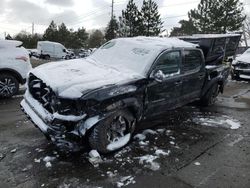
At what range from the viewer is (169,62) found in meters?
5.59

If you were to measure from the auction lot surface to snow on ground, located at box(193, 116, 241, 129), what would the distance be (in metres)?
0.02

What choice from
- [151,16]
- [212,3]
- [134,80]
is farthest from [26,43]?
[134,80]

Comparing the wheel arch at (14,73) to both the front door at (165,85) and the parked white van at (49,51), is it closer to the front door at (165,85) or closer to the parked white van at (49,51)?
the front door at (165,85)

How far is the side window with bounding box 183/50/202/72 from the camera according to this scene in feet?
19.8

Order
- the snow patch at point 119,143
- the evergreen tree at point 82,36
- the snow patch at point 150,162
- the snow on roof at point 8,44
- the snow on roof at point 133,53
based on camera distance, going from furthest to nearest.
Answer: the evergreen tree at point 82,36 < the snow on roof at point 8,44 < the snow on roof at point 133,53 < the snow patch at point 119,143 < the snow patch at point 150,162

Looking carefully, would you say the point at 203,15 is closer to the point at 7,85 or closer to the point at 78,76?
the point at 7,85

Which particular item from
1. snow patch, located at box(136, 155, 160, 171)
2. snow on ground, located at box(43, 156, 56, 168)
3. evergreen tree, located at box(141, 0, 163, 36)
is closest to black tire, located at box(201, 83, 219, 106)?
snow patch, located at box(136, 155, 160, 171)

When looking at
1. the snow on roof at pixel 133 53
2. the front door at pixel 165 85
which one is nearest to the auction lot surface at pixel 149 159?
the front door at pixel 165 85

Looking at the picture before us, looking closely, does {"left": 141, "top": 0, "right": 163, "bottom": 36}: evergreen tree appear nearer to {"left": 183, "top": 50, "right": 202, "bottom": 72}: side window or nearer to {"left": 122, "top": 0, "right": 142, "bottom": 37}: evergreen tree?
{"left": 122, "top": 0, "right": 142, "bottom": 37}: evergreen tree

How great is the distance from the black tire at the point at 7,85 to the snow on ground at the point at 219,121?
5.15 metres

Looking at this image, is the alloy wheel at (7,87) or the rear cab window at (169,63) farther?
the alloy wheel at (7,87)

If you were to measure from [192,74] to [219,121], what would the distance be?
3.96 feet

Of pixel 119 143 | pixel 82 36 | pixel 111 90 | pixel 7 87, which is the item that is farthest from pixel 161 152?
pixel 82 36

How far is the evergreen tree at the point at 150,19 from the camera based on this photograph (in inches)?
1489
